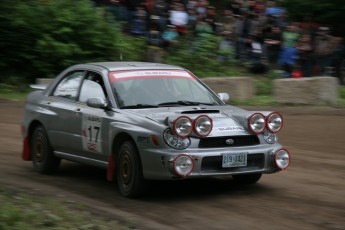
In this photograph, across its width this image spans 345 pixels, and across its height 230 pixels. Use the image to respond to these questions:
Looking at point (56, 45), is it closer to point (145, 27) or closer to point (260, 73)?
point (145, 27)

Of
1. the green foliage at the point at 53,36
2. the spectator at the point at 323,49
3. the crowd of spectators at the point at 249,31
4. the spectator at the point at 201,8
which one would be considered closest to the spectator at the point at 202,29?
the crowd of spectators at the point at 249,31

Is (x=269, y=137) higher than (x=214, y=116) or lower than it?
lower

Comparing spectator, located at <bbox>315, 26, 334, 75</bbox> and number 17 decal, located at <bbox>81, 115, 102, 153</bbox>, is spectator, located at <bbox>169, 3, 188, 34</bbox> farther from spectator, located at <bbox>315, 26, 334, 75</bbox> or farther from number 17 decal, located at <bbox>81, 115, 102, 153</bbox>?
number 17 decal, located at <bbox>81, 115, 102, 153</bbox>

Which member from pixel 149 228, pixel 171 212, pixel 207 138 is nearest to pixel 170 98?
pixel 207 138

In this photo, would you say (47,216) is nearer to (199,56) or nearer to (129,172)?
(129,172)

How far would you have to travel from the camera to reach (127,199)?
8.34 metres

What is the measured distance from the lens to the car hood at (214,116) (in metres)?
8.14

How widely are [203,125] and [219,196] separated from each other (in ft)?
3.20

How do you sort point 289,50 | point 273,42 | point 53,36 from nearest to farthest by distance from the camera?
point 289,50
point 273,42
point 53,36

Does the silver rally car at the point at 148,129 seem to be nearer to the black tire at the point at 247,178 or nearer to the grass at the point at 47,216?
the black tire at the point at 247,178

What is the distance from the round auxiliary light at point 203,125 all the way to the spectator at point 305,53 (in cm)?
1253

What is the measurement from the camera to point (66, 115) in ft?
31.3

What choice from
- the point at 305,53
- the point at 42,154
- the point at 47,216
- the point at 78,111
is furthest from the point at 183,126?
the point at 305,53

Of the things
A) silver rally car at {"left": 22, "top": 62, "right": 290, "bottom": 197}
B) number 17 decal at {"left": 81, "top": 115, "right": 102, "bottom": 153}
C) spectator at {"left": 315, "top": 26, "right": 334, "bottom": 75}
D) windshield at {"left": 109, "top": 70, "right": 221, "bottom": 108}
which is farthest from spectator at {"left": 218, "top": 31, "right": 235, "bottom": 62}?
number 17 decal at {"left": 81, "top": 115, "right": 102, "bottom": 153}
